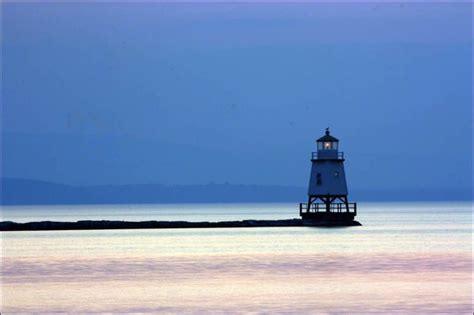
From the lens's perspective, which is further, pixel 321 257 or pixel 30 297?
pixel 321 257

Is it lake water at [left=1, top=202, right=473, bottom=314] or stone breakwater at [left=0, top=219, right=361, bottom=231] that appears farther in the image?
stone breakwater at [left=0, top=219, right=361, bottom=231]

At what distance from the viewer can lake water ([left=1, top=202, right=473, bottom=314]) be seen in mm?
38000

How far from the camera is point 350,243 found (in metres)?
68.4

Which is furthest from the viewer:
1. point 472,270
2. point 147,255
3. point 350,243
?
point 350,243

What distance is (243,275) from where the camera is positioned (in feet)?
157

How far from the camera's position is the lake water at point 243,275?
38.0 m

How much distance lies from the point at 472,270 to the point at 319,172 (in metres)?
25.5

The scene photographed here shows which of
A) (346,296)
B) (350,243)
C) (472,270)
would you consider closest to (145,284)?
(346,296)

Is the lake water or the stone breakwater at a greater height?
the stone breakwater

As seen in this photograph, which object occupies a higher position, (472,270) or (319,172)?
(319,172)

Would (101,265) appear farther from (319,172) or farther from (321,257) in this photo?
(319,172)

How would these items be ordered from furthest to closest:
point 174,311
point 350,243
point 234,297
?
point 350,243, point 234,297, point 174,311

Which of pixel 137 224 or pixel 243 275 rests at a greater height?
pixel 137 224

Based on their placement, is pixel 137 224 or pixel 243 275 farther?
pixel 137 224
